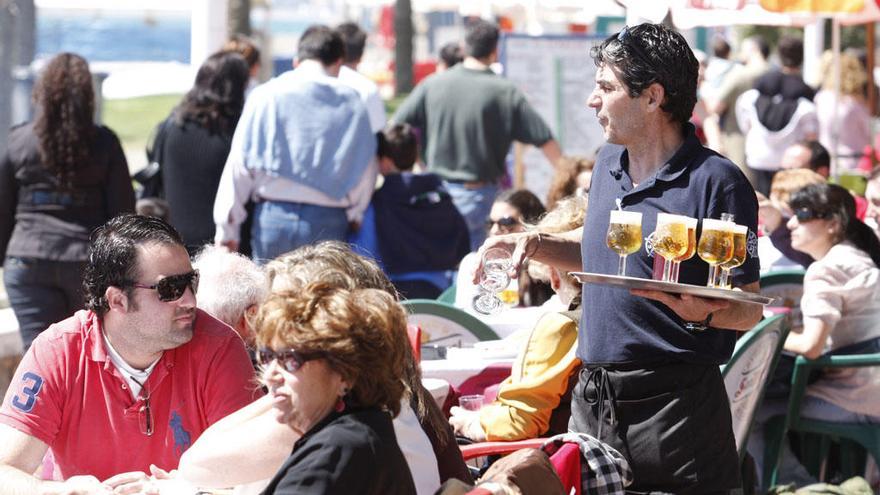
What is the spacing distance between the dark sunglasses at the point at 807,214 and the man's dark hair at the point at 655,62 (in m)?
2.38

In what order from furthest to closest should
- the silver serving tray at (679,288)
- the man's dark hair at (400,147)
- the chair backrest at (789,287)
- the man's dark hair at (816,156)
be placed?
1. the man's dark hair at (400,147)
2. the man's dark hair at (816,156)
3. the chair backrest at (789,287)
4. the silver serving tray at (679,288)

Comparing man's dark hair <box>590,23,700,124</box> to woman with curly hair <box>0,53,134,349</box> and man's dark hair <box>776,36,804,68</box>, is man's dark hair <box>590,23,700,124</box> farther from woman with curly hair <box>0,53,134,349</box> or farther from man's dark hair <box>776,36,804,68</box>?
man's dark hair <box>776,36,804,68</box>

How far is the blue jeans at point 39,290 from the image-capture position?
20.8 ft

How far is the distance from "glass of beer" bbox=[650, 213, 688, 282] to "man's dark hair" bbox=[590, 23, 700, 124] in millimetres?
346

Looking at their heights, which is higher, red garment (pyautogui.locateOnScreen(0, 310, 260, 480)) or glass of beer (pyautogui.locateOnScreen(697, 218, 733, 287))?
glass of beer (pyautogui.locateOnScreen(697, 218, 733, 287))

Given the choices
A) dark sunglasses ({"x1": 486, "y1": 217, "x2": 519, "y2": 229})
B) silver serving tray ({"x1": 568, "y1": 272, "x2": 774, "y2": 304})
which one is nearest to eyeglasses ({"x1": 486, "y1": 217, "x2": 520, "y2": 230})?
dark sunglasses ({"x1": 486, "y1": 217, "x2": 519, "y2": 229})

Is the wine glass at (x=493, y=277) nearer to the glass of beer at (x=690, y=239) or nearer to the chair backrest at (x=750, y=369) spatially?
the glass of beer at (x=690, y=239)

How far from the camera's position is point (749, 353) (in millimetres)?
4781

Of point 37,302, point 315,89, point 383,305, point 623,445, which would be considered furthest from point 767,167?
point 383,305

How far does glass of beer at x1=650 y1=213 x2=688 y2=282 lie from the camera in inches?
125

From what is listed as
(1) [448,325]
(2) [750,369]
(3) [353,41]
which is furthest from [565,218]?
(3) [353,41]

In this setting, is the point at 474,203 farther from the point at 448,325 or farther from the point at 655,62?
the point at 655,62

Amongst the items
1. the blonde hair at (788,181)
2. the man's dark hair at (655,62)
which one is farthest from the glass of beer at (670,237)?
the blonde hair at (788,181)

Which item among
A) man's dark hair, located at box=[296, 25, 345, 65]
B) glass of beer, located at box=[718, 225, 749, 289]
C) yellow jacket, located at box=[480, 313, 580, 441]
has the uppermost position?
man's dark hair, located at box=[296, 25, 345, 65]
